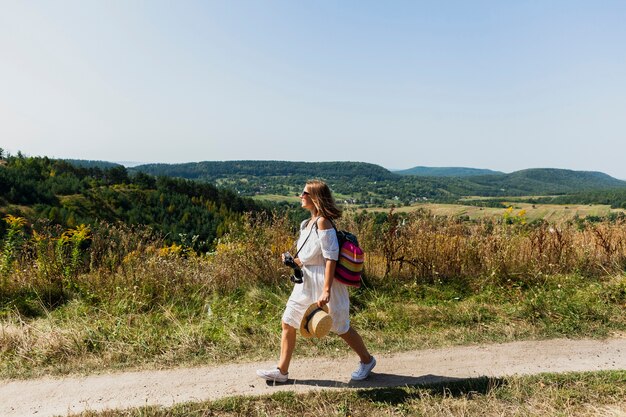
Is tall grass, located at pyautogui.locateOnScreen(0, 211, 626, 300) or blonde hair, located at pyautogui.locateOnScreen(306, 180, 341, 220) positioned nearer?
blonde hair, located at pyautogui.locateOnScreen(306, 180, 341, 220)

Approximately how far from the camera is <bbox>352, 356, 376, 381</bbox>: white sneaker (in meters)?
3.82

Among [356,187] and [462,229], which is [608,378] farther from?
[356,187]

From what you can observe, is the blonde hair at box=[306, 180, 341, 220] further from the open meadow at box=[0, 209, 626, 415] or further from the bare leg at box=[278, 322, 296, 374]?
the open meadow at box=[0, 209, 626, 415]

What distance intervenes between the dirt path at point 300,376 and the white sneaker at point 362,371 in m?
0.06

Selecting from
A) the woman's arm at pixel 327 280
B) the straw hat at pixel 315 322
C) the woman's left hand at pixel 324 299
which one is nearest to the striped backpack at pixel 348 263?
the woman's arm at pixel 327 280

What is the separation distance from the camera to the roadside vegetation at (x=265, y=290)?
451 centimetres

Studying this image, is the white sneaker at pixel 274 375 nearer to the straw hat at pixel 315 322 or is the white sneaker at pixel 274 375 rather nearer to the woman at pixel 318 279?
the woman at pixel 318 279

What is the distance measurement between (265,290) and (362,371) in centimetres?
259

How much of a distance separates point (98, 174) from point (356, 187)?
328ft

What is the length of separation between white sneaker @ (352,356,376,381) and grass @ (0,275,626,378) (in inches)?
22.7

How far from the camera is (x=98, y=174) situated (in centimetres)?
10375

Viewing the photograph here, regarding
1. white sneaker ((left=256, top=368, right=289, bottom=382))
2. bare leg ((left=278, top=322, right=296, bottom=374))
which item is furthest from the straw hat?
white sneaker ((left=256, top=368, right=289, bottom=382))

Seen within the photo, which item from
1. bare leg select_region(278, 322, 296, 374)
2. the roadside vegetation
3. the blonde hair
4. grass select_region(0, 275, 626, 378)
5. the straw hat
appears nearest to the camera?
the straw hat

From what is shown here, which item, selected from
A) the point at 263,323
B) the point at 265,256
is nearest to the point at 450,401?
the point at 263,323
